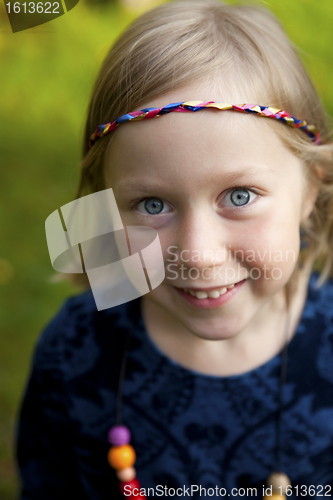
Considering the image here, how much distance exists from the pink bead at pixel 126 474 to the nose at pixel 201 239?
46cm

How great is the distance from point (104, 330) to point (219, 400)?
0.87 ft

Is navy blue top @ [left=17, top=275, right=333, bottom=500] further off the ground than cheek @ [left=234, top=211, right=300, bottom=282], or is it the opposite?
cheek @ [left=234, top=211, right=300, bottom=282]

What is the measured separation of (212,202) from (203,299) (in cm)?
17

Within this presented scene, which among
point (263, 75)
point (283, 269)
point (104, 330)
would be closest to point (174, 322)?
point (104, 330)

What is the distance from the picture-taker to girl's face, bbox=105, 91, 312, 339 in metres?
0.67

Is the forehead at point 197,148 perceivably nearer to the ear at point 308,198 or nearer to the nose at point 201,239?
the nose at point 201,239

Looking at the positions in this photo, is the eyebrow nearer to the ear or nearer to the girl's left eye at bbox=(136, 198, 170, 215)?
the girl's left eye at bbox=(136, 198, 170, 215)

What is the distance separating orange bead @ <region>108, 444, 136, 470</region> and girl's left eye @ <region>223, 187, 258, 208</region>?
0.51 m

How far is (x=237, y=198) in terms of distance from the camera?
2.35 ft

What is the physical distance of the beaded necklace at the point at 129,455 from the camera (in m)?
0.88

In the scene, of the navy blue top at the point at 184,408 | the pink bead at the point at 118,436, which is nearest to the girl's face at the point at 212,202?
the navy blue top at the point at 184,408

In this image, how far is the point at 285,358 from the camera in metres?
0.90

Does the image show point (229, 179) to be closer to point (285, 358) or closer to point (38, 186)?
point (285, 358)

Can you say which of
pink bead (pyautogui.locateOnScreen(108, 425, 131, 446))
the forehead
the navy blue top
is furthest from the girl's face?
pink bead (pyautogui.locateOnScreen(108, 425, 131, 446))
